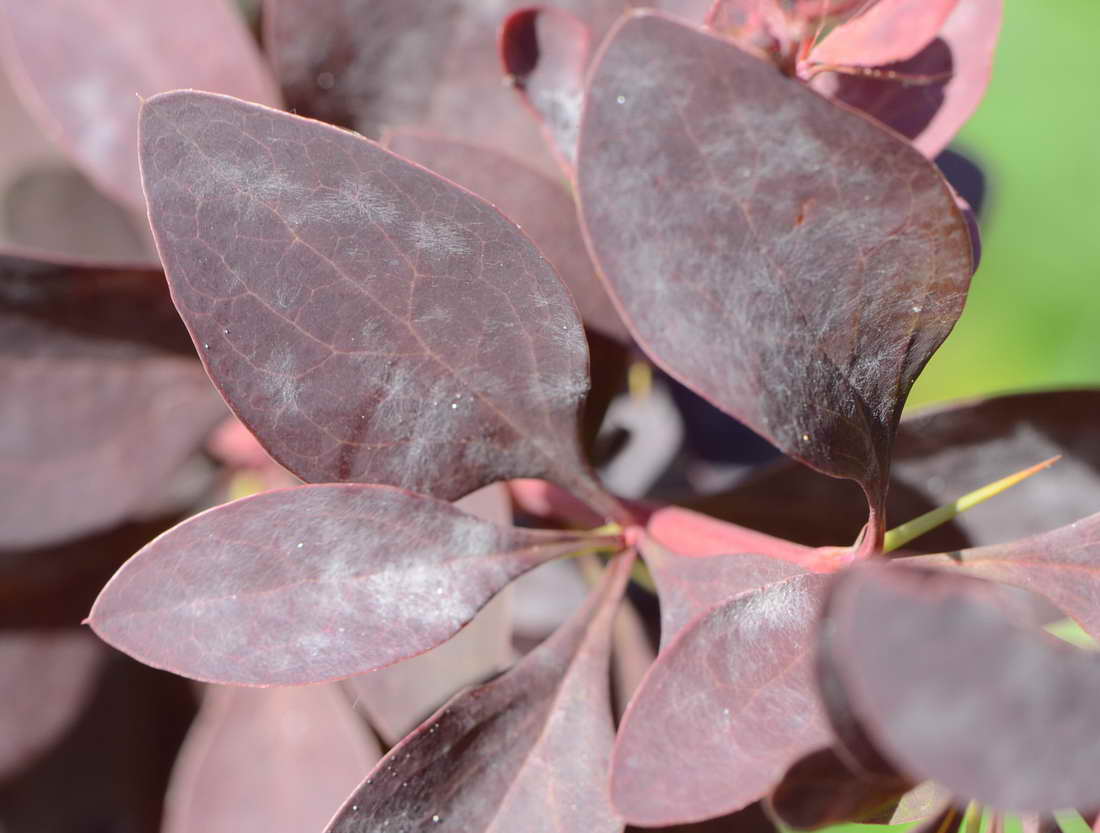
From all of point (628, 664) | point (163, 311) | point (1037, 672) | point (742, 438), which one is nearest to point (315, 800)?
point (628, 664)

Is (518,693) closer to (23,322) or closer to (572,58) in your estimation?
(572,58)

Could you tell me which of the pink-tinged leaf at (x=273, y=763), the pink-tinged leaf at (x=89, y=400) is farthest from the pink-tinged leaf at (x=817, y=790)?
the pink-tinged leaf at (x=89, y=400)

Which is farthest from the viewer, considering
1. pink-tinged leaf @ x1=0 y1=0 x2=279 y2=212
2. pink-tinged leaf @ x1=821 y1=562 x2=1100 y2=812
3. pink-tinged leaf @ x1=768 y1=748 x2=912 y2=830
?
pink-tinged leaf @ x1=0 y1=0 x2=279 y2=212

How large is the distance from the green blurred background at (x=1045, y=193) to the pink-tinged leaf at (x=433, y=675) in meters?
0.93

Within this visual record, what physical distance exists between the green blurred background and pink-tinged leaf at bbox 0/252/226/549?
41.1 inches

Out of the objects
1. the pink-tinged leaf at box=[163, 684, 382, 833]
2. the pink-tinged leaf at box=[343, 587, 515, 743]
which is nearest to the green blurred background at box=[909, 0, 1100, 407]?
the pink-tinged leaf at box=[343, 587, 515, 743]

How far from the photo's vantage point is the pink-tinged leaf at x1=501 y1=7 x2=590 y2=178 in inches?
25.5

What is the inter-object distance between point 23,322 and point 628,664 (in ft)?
1.85

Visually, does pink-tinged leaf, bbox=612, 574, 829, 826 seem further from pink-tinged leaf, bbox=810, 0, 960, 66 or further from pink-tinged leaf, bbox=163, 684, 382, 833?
pink-tinged leaf, bbox=163, 684, 382, 833

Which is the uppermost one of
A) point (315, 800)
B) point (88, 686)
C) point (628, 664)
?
point (628, 664)

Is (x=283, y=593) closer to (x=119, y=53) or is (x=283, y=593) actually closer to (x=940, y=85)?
(x=940, y=85)

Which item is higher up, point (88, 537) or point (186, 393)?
point (186, 393)

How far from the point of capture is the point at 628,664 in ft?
2.95

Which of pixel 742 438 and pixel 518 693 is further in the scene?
pixel 742 438
